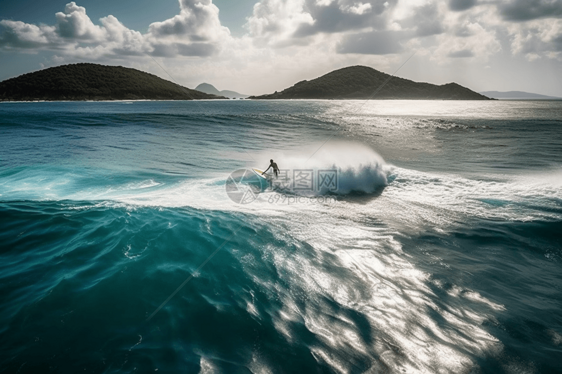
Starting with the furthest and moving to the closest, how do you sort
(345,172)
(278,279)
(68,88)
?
1. (68,88)
2. (345,172)
3. (278,279)

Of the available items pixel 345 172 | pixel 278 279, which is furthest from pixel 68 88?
pixel 278 279

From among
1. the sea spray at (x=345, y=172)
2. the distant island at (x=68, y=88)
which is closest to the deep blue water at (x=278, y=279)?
the sea spray at (x=345, y=172)

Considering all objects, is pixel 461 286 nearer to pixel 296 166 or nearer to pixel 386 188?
pixel 386 188

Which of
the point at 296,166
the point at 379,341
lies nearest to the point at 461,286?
the point at 379,341

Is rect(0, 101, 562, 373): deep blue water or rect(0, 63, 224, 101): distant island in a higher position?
rect(0, 63, 224, 101): distant island

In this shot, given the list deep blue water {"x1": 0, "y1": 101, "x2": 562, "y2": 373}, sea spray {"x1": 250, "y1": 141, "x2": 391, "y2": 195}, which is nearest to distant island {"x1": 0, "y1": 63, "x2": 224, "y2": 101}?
deep blue water {"x1": 0, "y1": 101, "x2": 562, "y2": 373}

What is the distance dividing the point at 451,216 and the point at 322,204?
5.61 meters

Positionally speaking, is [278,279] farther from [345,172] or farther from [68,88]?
[68,88]

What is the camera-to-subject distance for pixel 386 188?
1552 centimetres

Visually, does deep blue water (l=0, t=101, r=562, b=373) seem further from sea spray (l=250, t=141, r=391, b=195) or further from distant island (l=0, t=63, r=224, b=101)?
distant island (l=0, t=63, r=224, b=101)

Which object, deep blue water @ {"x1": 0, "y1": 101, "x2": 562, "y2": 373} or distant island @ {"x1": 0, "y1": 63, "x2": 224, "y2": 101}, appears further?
distant island @ {"x1": 0, "y1": 63, "x2": 224, "y2": 101}

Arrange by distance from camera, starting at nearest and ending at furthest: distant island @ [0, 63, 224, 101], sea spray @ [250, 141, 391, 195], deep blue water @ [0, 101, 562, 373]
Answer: deep blue water @ [0, 101, 562, 373]
sea spray @ [250, 141, 391, 195]
distant island @ [0, 63, 224, 101]

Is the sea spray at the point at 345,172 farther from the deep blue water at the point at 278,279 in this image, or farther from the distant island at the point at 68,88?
the distant island at the point at 68,88

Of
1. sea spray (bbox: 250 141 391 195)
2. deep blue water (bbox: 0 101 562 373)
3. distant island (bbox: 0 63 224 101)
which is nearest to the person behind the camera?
deep blue water (bbox: 0 101 562 373)
